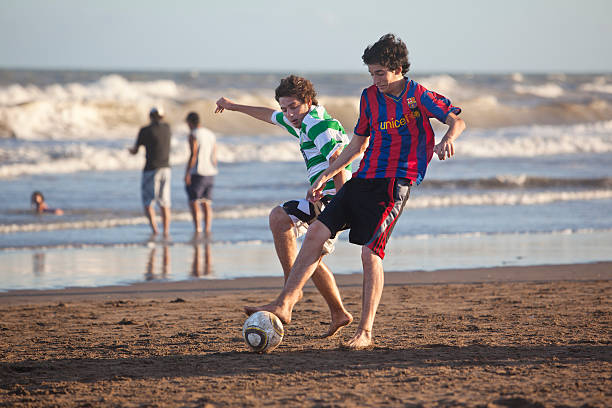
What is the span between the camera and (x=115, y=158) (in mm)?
21875

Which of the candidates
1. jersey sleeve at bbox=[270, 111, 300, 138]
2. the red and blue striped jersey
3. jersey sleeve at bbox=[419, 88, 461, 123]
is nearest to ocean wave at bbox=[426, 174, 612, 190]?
jersey sleeve at bbox=[270, 111, 300, 138]

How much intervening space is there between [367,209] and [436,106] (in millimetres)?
708

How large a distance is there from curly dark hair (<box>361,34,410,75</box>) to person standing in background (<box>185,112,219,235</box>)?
741 cm

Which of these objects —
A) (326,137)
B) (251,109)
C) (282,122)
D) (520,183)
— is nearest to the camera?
(326,137)

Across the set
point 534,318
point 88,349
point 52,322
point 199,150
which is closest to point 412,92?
point 534,318

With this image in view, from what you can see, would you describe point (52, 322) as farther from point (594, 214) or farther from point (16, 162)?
point (16, 162)

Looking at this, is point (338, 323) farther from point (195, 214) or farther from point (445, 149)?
point (195, 214)

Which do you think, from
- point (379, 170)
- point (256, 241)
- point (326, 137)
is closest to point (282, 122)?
point (326, 137)

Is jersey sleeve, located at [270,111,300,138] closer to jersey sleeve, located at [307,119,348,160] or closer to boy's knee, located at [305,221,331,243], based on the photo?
jersey sleeve, located at [307,119,348,160]

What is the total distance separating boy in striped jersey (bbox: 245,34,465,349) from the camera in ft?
15.7

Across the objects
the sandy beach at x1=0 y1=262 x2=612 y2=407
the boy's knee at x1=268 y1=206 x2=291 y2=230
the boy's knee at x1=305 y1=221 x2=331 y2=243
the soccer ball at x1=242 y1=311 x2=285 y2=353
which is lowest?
the sandy beach at x1=0 y1=262 x2=612 y2=407

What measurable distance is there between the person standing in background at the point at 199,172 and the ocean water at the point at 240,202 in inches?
14.1

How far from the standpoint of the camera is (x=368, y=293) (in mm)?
4961

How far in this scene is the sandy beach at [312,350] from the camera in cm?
399
